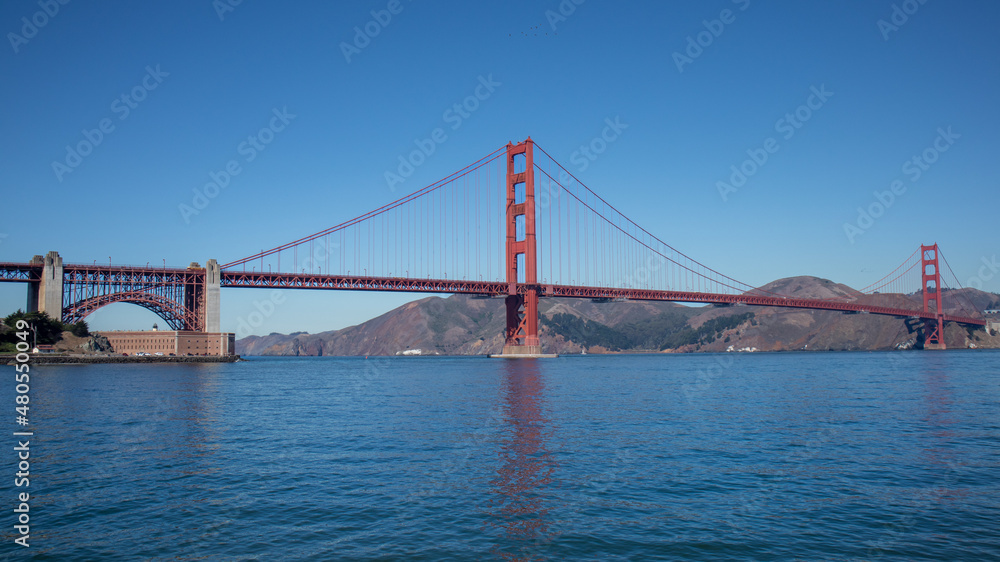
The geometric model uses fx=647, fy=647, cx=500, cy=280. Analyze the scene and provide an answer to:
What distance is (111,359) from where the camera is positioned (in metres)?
84.2

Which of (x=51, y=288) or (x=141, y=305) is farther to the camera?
(x=141, y=305)

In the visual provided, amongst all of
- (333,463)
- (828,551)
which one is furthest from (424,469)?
(828,551)

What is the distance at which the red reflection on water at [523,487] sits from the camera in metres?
10.0

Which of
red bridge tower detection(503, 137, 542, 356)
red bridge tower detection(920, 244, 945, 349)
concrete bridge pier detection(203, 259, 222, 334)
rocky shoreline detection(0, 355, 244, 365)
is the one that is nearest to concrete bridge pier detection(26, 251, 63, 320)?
rocky shoreline detection(0, 355, 244, 365)

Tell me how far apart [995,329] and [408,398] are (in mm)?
171544

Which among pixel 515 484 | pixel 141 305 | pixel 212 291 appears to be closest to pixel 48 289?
pixel 141 305

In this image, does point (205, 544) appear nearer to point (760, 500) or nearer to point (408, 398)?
point (760, 500)

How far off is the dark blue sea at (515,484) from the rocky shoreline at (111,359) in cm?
6026

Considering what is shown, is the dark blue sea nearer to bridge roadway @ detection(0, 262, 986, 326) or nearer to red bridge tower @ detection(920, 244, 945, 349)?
bridge roadway @ detection(0, 262, 986, 326)

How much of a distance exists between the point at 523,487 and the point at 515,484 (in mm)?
301

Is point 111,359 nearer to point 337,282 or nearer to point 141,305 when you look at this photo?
point 141,305

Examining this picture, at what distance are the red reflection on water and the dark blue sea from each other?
0.05m

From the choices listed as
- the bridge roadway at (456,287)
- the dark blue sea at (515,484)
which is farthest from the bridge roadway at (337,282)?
the dark blue sea at (515,484)

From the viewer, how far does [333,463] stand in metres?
15.6
